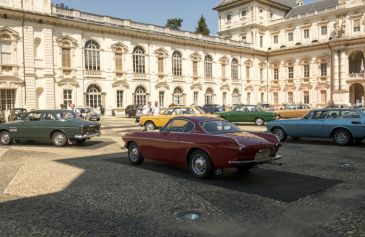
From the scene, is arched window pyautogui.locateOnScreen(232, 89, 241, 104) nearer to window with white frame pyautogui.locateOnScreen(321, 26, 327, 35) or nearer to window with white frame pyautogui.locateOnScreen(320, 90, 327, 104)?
window with white frame pyautogui.locateOnScreen(320, 90, 327, 104)

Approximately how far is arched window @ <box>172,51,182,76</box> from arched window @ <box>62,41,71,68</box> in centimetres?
1439

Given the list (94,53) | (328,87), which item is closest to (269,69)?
(328,87)

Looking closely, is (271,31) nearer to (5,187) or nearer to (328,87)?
(328,87)

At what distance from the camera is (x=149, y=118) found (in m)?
21.2

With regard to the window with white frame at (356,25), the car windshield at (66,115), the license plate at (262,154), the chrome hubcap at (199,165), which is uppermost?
the window with white frame at (356,25)

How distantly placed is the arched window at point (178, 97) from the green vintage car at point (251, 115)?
71.1 feet

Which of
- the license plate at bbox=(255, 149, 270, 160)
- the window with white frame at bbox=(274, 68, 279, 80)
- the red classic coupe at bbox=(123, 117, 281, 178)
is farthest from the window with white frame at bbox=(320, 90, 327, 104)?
the license plate at bbox=(255, 149, 270, 160)

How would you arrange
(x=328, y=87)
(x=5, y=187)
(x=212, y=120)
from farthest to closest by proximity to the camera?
(x=328, y=87)
(x=212, y=120)
(x=5, y=187)

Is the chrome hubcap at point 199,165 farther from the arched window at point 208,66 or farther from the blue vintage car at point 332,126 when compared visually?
the arched window at point 208,66

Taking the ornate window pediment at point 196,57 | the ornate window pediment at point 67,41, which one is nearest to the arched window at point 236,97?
the ornate window pediment at point 196,57

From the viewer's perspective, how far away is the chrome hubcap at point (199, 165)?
834 cm

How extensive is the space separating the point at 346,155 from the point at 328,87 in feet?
155

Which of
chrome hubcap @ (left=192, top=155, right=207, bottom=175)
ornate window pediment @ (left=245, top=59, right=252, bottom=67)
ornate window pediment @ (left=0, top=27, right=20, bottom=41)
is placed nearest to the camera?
chrome hubcap @ (left=192, top=155, right=207, bottom=175)

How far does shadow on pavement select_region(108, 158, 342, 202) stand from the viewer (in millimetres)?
7035
